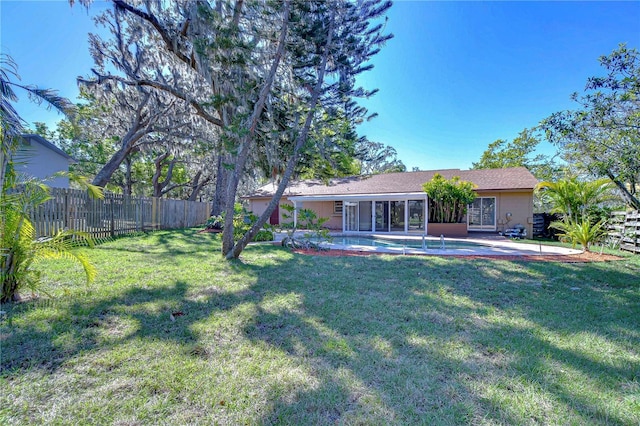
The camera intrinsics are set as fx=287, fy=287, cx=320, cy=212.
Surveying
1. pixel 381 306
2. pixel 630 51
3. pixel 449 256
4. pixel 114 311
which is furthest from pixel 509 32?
pixel 114 311

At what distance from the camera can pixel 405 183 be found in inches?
728

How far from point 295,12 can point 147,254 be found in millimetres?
8005

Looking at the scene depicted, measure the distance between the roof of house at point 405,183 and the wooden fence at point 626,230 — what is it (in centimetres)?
437

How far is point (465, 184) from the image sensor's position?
14.6 m

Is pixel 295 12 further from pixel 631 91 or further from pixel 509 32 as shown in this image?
pixel 631 91

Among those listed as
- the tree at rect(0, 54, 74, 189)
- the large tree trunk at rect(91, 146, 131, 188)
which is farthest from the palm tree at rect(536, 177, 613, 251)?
the large tree trunk at rect(91, 146, 131, 188)

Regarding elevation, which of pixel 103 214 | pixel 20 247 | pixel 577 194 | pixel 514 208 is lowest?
pixel 20 247

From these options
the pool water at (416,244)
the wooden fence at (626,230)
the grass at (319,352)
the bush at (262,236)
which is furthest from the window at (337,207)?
the grass at (319,352)

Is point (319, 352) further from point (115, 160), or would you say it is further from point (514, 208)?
point (514, 208)

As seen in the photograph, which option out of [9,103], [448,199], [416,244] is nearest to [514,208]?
[448,199]

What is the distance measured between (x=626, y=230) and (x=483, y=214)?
6832 mm

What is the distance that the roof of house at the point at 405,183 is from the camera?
15.8 metres

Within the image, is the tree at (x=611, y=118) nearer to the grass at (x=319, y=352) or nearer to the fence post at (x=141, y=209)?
the grass at (x=319, y=352)

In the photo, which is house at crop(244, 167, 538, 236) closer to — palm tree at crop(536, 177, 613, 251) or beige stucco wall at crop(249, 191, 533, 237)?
beige stucco wall at crop(249, 191, 533, 237)
